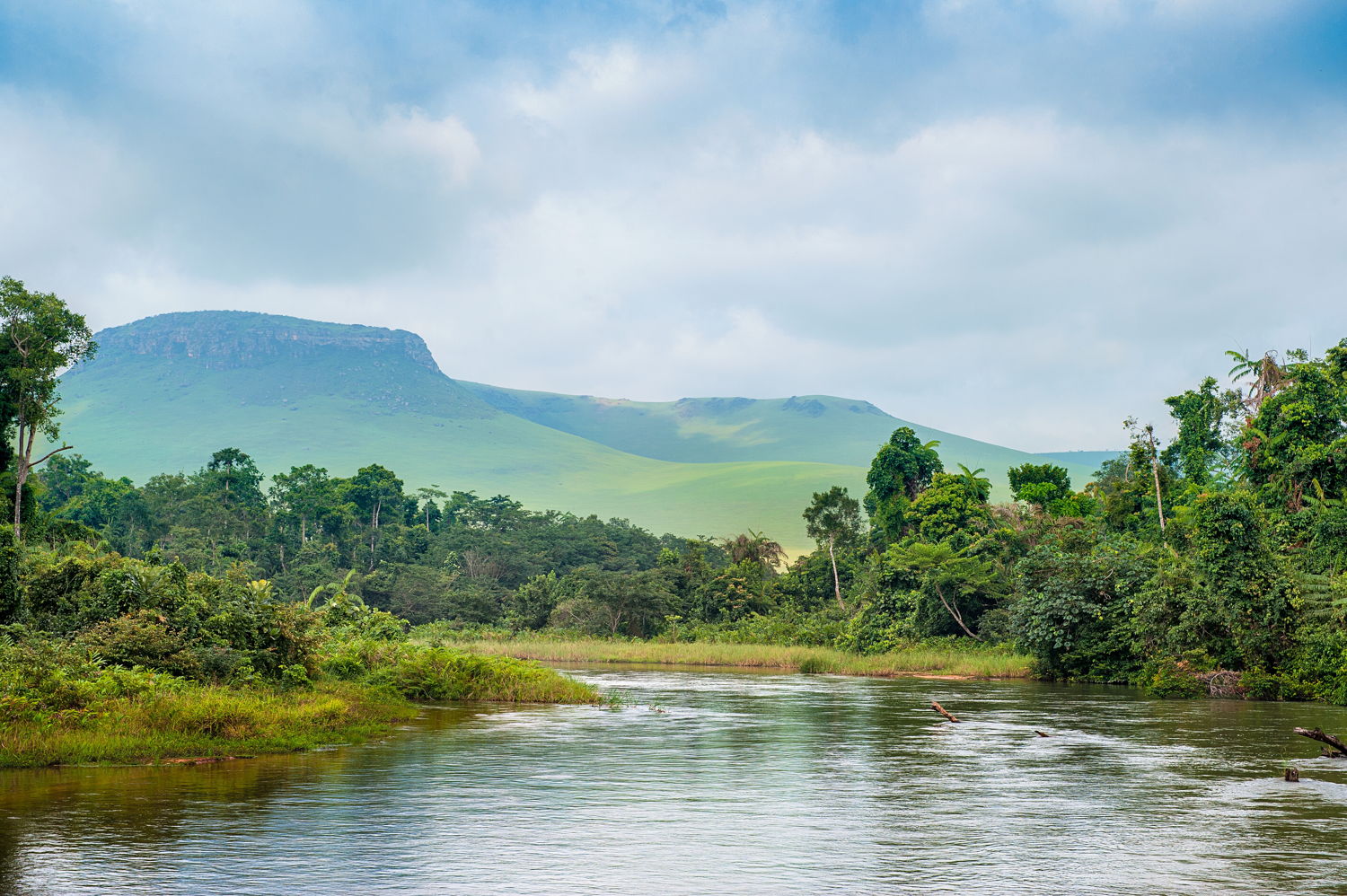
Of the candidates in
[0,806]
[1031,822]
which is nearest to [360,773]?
[0,806]

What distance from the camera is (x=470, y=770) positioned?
19094 millimetres

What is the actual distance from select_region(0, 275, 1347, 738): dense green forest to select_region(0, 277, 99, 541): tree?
0.79 feet

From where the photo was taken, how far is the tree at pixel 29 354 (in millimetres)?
44625

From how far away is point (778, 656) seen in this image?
5812cm

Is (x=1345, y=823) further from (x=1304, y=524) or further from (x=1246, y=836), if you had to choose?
(x=1304, y=524)

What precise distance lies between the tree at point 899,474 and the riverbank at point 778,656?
1675 cm

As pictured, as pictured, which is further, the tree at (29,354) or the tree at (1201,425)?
the tree at (1201,425)

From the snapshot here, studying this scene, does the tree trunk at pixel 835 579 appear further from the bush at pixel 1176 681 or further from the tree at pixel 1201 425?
the bush at pixel 1176 681

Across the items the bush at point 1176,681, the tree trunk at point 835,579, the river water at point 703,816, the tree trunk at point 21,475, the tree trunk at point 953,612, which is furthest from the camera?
the tree trunk at point 835,579

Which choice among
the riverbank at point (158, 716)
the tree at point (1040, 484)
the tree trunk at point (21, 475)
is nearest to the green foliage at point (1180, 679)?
the riverbank at point (158, 716)

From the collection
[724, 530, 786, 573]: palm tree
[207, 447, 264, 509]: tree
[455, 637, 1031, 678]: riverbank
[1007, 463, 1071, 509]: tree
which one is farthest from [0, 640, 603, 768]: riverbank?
[207, 447, 264, 509]: tree

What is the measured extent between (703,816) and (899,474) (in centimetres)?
6451

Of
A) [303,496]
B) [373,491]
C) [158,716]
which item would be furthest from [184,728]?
[373,491]

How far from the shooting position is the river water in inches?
453
